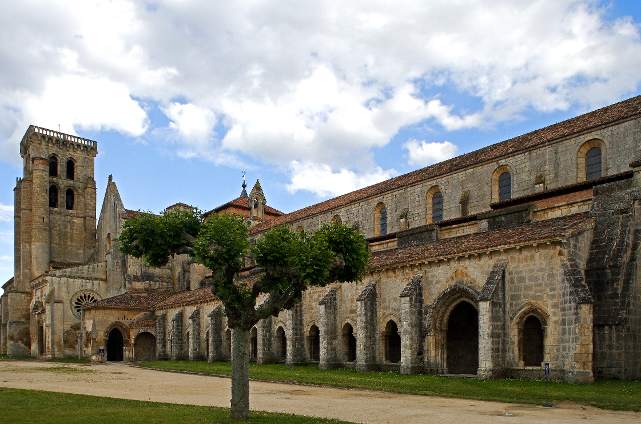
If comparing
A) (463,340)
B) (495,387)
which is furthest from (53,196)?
(495,387)

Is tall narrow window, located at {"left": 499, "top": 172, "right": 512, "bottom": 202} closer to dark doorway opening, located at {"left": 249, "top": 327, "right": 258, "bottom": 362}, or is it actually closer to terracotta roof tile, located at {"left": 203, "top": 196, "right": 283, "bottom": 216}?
dark doorway opening, located at {"left": 249, "top": 327, "right": 258, "bottom": 362}

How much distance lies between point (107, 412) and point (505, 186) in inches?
1075

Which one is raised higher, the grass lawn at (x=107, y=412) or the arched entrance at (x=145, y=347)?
the grass lawn at (x=107, y=412)

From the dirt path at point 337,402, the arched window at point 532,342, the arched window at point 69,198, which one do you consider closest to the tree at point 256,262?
the dirt path at point 337,402

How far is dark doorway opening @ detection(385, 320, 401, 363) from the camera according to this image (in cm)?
3550

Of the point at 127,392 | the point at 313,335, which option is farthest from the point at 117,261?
the point at 127,392

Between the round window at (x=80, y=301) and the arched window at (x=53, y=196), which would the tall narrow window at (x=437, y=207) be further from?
A: the arched window at (x=53, y=196)

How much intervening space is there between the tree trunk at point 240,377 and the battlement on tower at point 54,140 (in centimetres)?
6599

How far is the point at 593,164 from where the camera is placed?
116 feet

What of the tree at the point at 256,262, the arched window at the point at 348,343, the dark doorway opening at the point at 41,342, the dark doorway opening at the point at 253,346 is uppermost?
the tree at the point at 256,262

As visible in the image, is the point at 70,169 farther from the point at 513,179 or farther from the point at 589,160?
the point at 589,160

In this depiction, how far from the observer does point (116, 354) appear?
61.3m

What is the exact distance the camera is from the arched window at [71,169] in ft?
261

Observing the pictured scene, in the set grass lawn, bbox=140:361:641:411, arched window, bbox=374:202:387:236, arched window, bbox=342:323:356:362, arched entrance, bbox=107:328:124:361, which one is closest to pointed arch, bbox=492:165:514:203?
arched window, bbox=374:202:387:236
